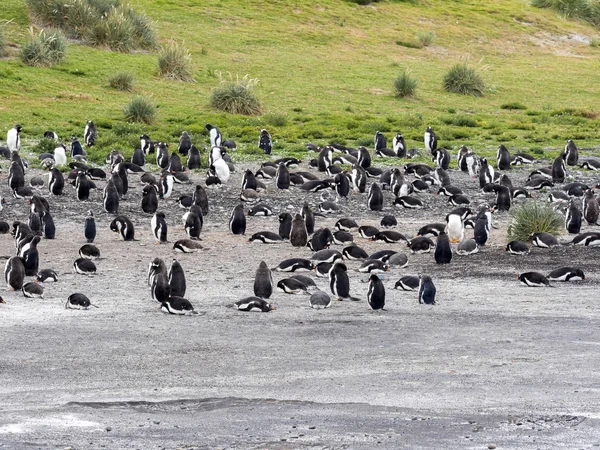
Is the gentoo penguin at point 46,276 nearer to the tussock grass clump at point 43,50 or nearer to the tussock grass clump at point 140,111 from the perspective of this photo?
the tussock grass clump at point 140,111

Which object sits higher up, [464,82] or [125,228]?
[464,82]

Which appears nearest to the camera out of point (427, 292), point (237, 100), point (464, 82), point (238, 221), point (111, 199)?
point (427, 292)

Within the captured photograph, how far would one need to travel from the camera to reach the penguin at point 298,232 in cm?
1544

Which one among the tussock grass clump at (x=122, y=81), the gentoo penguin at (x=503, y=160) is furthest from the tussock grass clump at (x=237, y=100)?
the gentoo penguin at (x=503, y=160)

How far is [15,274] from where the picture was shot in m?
11.9

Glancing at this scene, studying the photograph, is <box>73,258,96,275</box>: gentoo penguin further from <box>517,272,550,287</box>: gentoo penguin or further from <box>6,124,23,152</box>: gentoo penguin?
<box>6,124,23,152</box>: gentoo penguin

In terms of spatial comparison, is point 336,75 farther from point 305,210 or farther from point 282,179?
point 305,210

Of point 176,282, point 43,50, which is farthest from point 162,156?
point 43,50

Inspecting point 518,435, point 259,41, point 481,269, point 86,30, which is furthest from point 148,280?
point 259,41

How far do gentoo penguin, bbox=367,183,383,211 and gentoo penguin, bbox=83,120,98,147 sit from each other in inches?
307

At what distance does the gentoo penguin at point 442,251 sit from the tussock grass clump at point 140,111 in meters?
13.9

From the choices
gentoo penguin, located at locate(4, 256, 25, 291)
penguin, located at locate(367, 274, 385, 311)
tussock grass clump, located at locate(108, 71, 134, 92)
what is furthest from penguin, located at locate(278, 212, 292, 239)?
tussock grass clump, located at locate(108, 71, 134, 92)

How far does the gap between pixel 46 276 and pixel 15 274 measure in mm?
656

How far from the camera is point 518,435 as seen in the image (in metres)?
7.15
